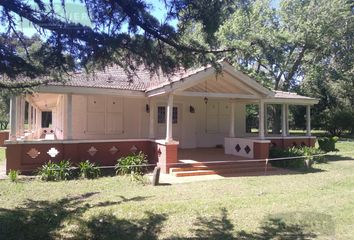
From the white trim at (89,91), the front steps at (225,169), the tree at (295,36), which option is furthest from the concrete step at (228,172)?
the tree at (295,36)

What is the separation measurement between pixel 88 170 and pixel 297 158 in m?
8.19

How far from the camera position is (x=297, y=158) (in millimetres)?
15281

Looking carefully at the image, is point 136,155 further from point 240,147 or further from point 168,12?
point 168,12

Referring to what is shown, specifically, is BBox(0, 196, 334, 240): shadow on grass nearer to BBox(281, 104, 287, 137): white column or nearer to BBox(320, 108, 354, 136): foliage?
BBox(281, 104, 287, 137): white column

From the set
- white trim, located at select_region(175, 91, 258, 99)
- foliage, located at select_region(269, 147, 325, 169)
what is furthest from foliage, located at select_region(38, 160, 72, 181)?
foliage, located at select_region(269, 147, 325, 169)

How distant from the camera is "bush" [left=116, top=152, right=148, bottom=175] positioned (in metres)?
13.1

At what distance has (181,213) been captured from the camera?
7.85m

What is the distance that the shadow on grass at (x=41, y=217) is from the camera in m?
6.58

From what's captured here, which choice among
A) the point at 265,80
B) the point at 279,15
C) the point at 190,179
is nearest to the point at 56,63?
the point at 190,179

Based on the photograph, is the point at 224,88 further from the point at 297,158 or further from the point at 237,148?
the point at 297,158

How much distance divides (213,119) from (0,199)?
39.2 ft

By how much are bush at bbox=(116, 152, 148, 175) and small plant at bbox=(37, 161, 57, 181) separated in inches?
81.3

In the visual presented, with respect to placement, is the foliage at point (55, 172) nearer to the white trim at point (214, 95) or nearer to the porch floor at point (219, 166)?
the porch floor at point (219, 166)

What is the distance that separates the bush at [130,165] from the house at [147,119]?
29.6 inches
